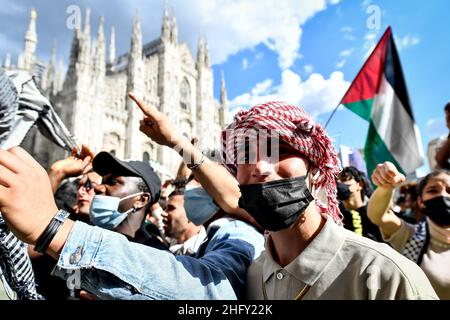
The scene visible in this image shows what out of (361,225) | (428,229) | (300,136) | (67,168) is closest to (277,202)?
(300,136)

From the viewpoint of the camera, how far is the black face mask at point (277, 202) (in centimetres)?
130

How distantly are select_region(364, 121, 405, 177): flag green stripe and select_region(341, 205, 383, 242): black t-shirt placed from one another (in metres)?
1.85

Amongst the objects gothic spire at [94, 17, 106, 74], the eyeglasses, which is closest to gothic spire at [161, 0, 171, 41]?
gothic spire at [94, 17, 106, 74]

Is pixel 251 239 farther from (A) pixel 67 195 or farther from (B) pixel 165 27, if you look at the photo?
(B) pixel 165 27

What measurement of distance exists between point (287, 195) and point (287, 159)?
0.58ft

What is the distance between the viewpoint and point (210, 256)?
1355 millimetres

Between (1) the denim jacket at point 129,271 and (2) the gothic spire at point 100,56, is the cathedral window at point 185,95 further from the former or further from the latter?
(1) the denim jacket at point 129,271

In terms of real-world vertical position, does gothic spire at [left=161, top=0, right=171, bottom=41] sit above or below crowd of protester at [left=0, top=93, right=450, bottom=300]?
above

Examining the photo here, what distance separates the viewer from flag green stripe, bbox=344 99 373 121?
6223mm

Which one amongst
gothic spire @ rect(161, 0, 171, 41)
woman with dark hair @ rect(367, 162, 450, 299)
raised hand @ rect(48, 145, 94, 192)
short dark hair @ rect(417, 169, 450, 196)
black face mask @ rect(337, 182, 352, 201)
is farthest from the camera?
gothic spire @ rect(161, 0, 171, 41)

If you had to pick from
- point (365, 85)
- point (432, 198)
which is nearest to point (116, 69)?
point (365, 85)

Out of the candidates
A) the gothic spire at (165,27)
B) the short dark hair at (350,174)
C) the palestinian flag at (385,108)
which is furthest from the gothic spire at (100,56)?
the short dark hair at (350,174)

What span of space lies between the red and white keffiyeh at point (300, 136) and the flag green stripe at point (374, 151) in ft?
13.8

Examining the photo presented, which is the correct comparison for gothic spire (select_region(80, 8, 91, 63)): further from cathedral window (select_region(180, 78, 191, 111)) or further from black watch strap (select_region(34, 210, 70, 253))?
black watch strap (select_region(34, 210, 70, 253))
